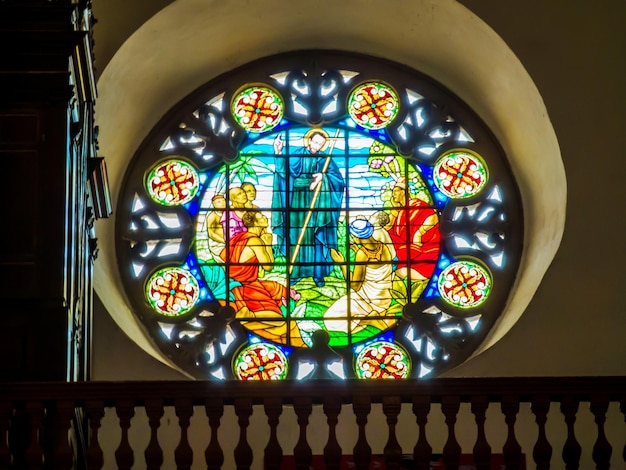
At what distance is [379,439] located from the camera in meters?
11.8

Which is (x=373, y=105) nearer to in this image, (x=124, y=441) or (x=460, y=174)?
(x=460, y=174)

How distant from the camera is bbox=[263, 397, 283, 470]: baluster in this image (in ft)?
27.8

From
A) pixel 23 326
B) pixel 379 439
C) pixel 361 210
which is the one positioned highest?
pixel 361 210

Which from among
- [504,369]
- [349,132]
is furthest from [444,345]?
[349,132]

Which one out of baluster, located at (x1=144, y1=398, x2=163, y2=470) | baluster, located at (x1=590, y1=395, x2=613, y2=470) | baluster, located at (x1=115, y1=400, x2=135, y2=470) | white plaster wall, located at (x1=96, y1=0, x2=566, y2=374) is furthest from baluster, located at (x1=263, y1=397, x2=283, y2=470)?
white plaster wall, located at (x1=96, y1=0, x2=566, y2=374)

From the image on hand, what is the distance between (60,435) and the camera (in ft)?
27.5

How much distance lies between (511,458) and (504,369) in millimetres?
3499

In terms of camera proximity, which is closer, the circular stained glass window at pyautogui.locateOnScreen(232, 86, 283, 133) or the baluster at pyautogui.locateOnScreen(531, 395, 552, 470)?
the baluster at pyautogui.locateOnScreen(531, 395, 552, 470)

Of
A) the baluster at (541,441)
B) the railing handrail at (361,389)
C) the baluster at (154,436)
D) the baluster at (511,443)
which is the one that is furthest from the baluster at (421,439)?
the baluster at (154,436)

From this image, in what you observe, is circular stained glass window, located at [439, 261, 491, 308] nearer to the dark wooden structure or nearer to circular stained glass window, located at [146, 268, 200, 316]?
circular stained glass window, located at [146, 268, 200, 316]

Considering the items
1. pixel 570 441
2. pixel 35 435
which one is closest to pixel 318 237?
pixel 570 441

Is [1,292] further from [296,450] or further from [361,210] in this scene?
[361,210]

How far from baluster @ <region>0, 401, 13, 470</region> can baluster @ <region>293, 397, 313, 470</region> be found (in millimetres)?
1399

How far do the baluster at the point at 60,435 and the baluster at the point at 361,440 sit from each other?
4.61 ft
